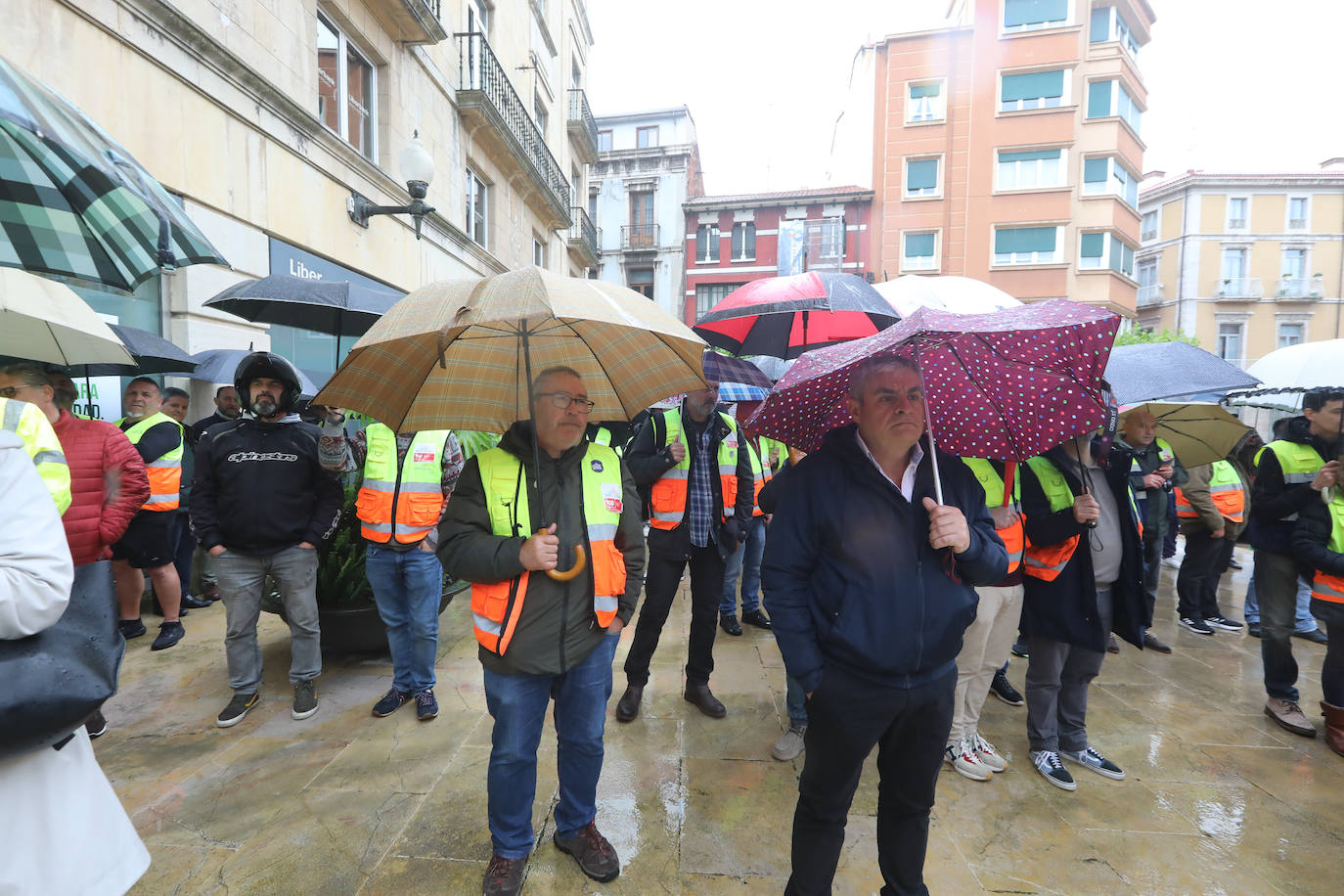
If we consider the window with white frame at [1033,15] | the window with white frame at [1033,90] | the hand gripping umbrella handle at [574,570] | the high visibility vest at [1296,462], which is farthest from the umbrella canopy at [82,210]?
the window with white frame at [1033,15]

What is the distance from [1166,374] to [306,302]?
16.4ft

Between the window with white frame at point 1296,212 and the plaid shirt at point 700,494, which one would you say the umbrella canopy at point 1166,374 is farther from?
the window with white frame at point 1296,212

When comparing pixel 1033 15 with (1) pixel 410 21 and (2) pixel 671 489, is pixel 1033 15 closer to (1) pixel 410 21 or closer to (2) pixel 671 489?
(1) pixel 410 21

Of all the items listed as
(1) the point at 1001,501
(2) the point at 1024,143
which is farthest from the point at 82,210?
(2) the point at 1024,143

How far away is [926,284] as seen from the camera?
11.0 feet

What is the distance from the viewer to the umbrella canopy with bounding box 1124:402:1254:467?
4234 millimetres

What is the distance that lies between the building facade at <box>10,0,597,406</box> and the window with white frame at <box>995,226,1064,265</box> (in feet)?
63.1

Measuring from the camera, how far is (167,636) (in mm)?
4801

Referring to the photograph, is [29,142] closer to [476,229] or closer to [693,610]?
A: [693,610]

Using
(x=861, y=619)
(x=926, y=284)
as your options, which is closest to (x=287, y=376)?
(x=861, y=619)

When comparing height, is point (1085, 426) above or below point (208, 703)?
above

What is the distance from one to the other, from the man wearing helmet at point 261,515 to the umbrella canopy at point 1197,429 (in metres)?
5.58

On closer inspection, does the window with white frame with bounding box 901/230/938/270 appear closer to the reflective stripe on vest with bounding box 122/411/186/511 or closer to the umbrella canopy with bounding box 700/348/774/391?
the umbrella canopy with bounding box 700/348/774/391

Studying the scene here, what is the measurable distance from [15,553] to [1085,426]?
3.14 meters
